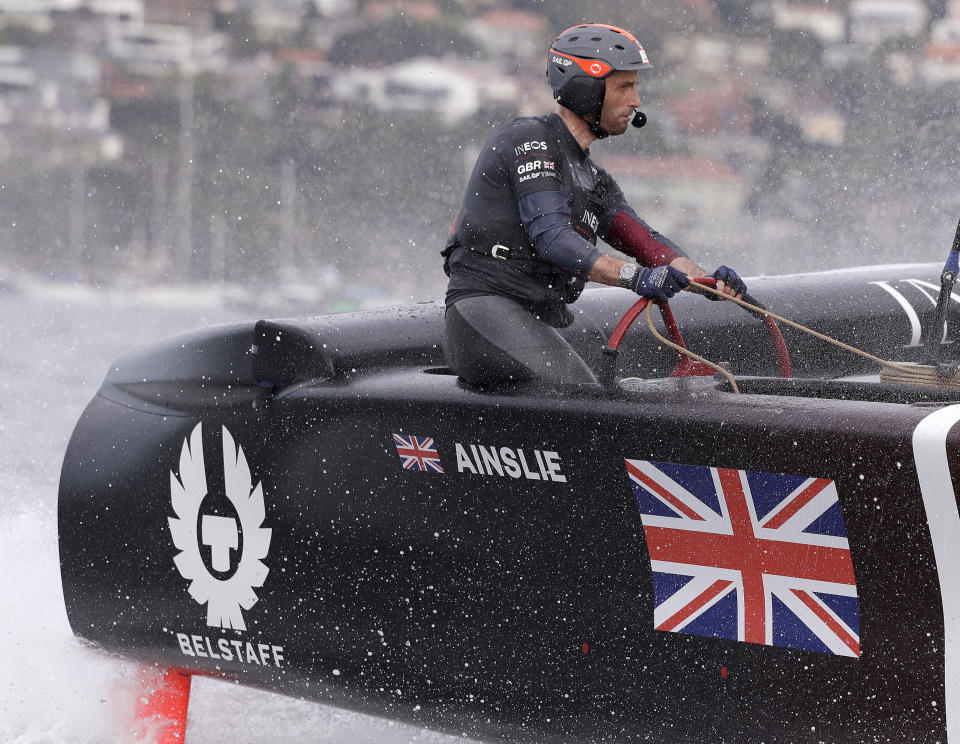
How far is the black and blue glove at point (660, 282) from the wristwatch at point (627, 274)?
3 cm

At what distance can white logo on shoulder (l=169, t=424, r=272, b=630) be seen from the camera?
293 centimetres

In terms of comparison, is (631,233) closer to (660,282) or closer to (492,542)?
(660,282)

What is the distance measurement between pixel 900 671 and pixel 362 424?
3.75 feet

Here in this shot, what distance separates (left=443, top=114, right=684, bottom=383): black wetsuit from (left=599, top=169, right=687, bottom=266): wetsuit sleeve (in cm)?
19

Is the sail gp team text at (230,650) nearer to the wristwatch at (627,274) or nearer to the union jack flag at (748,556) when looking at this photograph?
the union jack flag at (748,556)

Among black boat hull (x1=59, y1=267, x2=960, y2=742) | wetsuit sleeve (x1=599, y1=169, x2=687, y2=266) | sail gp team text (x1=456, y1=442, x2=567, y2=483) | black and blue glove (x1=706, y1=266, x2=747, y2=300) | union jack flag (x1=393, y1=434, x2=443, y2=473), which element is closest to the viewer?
black boat hull (x1=59, y1=267, x2=960, y2=742)

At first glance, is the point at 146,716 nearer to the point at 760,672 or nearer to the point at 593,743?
the point at 593,743

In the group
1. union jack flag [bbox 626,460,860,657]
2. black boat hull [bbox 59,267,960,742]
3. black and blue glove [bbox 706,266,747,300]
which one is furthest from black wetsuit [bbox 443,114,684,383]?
union jack flag [bbox 626,460,860,657]

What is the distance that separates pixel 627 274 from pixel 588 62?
51 cm

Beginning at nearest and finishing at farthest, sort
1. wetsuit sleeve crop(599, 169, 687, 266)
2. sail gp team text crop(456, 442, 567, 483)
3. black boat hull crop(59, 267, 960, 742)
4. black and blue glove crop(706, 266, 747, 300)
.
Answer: black boat hull crop(59, 267, 960, 742) < sail gp team text crop(456, 442, 567, 483) < black and blue glove crop(706, 266, 747, 300) < wetsuit sleeve crop(599, 169, 687, 266)

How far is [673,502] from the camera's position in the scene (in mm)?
2303

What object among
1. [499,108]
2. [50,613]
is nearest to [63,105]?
[499,108]

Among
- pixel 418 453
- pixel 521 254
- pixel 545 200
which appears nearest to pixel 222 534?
pixel 418 453

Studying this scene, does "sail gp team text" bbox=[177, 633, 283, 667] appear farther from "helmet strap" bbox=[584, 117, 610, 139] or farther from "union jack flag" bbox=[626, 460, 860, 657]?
"helmet strap" bbox=[584, 117, 610, 139]
